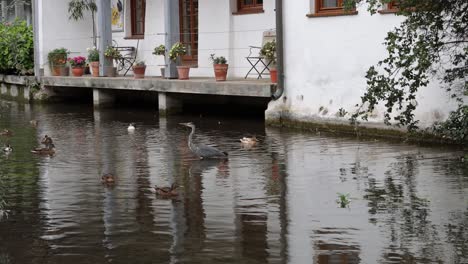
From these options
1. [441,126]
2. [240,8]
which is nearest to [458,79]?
[441,126]

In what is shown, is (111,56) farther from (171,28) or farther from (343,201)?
(343,201)

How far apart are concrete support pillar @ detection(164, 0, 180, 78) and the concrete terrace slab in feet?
1.20

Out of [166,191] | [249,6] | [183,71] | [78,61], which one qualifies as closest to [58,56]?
[78,61]

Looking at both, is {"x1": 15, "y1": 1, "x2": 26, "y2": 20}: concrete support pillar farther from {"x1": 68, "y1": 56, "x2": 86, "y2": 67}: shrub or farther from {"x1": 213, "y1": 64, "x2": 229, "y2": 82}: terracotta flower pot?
{"x1": 213, "y1": 64, "x2": 229, "y2": 82}: terracotta flower pot

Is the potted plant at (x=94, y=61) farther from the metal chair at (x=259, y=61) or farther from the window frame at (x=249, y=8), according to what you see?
the metal chair at (x=259, y=61)

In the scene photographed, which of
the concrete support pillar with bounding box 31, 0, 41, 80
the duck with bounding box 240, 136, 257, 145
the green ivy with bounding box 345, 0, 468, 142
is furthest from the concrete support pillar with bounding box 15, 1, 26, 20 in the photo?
the green ivy with bounding box 345, 0, 468, 142

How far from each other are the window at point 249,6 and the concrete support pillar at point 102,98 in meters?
4.77

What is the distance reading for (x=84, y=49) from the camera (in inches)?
1121

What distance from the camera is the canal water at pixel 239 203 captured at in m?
8.01

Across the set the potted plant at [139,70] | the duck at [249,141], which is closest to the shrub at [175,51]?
the potted plant at [139,70]

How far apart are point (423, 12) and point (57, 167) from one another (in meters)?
5.68

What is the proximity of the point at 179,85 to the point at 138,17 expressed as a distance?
6.78m

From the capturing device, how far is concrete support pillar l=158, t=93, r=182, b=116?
2225 centimetres

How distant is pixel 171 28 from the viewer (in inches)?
863
